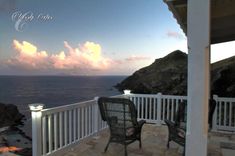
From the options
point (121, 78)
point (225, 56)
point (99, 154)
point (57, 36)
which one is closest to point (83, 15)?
point (57, 36)

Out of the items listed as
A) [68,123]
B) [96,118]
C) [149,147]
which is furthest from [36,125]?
[149,147]

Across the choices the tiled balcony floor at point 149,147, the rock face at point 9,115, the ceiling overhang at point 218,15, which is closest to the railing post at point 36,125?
the tiled balcony floor at point 149,147

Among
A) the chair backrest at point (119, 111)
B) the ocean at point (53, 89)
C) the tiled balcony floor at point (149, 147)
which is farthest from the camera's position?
the ocean at point (53, 89)

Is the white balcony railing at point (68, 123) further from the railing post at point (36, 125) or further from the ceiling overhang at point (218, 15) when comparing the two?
the ceiling overhang at point (218, 15)

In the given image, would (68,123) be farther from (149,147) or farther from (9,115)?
(9,115)

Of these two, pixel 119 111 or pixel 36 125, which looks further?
pixel 119 111

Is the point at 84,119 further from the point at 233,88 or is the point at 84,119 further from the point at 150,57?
the point at 150,57

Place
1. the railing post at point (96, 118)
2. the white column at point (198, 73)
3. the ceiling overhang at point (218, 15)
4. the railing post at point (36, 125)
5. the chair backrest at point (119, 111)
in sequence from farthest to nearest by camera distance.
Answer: the railing post at point (96, 118)
the chair backrest at point (119, 111)
the railing post at point (36, 125)
the ceiling overhang at point (218, 15)
the white column at point (198, 73)

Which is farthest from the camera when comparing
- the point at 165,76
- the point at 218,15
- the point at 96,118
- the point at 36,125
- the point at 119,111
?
the point at 165,76
